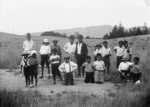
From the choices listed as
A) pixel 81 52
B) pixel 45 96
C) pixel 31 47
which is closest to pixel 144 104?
pixel 45 96

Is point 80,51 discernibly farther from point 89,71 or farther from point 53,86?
point 53,86

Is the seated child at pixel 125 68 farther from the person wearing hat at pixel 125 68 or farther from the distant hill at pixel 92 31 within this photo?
the distant hill at pixel 92 31

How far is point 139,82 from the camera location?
1038 centimetres

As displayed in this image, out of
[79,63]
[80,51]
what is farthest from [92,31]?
[80,51]

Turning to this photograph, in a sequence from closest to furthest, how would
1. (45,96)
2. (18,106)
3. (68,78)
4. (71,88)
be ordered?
1. (18,106)
2. (45,96)
3. (71,88)
4. (68,78)

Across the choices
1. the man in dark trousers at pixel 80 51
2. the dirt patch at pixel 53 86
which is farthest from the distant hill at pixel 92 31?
the dirt patch at pixel 53 86

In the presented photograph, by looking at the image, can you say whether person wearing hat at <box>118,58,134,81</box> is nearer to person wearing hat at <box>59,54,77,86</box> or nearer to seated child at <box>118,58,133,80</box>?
seated child at <box>118,58,133,80</box>

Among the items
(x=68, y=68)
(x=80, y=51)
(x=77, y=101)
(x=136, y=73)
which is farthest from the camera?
(x=80, y=51)

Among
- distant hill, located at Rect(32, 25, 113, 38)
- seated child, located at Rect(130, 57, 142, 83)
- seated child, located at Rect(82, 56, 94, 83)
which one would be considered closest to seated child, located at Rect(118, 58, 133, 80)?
seated child, located at Rect(130, 57, 142, 83)

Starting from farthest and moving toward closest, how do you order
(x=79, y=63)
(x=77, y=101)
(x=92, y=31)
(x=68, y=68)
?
1. (x=92, y=31)
2. (x=79, y=63)
3. (x=68, y=68)
4. (x=77, y=101)

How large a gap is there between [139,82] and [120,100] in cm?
317

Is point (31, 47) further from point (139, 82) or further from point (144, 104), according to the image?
point (144, 104)

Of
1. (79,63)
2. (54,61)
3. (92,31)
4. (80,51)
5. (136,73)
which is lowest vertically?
(136,73)

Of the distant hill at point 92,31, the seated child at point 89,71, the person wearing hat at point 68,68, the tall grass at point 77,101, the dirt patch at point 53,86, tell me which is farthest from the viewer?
the distant hill at point 92,31
